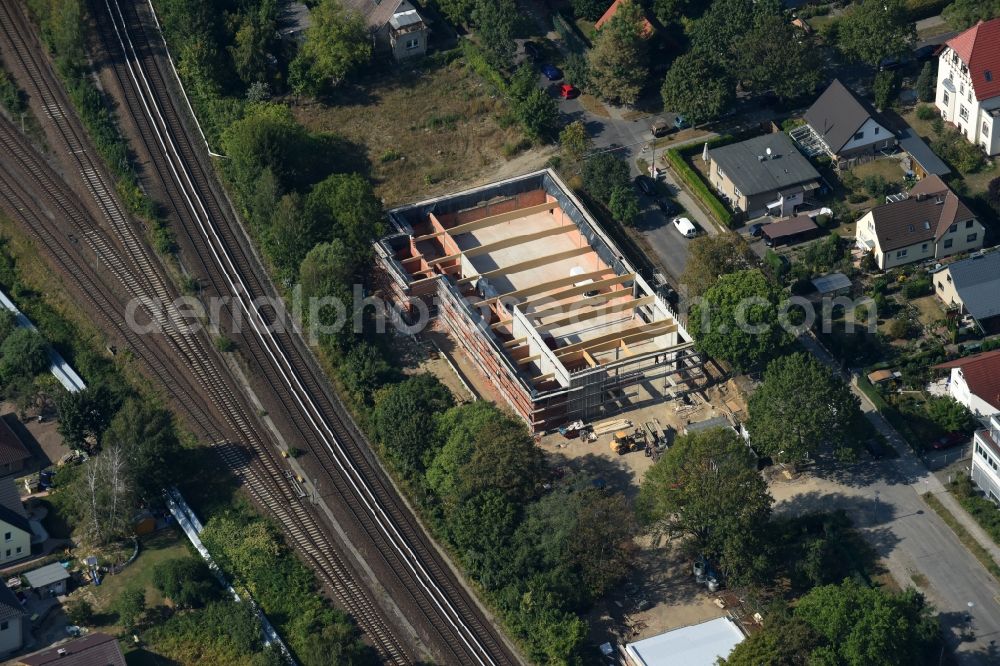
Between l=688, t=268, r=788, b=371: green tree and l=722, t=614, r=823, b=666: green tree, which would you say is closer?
l=722, t=614, r=823, b=666: green tree

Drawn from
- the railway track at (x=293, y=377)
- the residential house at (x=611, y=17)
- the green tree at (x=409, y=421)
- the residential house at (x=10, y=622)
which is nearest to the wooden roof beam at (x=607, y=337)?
the green tree at (x=409, y=421)

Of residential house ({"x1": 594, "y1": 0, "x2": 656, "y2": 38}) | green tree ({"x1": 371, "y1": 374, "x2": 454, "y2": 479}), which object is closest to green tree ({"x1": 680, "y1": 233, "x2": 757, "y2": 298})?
green tree ({"x1": 371, "y1": 374, "x2": 454, "y2": 479})

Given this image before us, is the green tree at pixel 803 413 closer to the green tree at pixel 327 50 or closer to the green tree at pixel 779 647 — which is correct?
the green tree at pixel 779 647

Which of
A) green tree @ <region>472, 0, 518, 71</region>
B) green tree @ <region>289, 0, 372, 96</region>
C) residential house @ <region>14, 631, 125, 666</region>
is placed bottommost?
residential house @ <region>14, 631, 125, 666</region>

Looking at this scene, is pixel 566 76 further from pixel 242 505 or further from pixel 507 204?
pixel 242 505

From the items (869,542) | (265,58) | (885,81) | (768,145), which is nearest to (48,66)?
(265,58)

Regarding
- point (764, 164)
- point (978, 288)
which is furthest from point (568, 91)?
point (978, 288)

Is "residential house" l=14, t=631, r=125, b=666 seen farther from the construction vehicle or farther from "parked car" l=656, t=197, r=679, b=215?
"parked car" l=656, t=197, r=679, b=215
